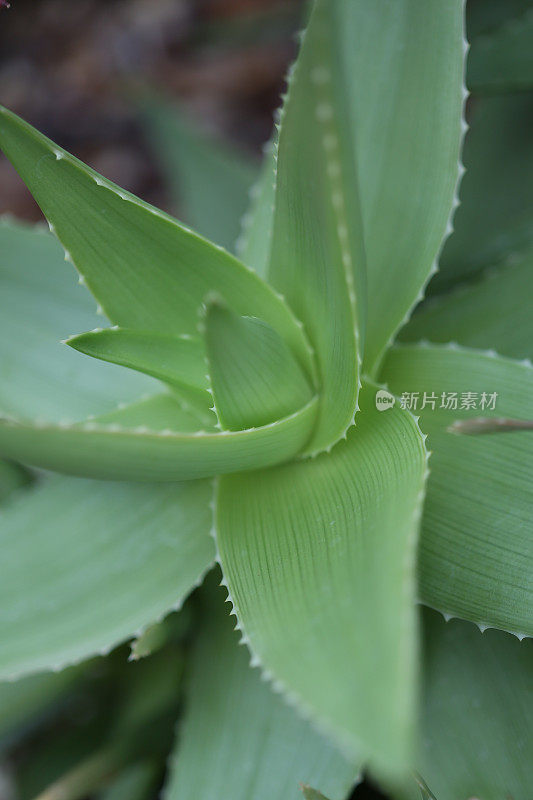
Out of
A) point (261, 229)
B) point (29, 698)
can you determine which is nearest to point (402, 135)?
point (261, 229)

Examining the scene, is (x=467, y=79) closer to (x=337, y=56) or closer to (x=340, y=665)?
(x=337, y=56)

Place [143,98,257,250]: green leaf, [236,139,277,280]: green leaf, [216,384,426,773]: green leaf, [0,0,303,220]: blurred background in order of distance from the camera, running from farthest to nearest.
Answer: [0,0,303,220]: blurred background
[143,98,257,250]: green leaf
[236,139,277,280]: green leaf
[216,384,426,773]: green leaf

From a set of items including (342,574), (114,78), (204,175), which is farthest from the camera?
(114,78)

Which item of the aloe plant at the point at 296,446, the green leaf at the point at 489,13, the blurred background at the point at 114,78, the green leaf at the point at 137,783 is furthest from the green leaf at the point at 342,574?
the blurred background at the point at 114,78

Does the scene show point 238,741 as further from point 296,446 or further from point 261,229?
point 261,229

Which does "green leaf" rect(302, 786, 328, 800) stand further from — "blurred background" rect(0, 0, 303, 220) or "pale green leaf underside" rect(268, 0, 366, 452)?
"blurred background" rect(0, 0, 303, 220)

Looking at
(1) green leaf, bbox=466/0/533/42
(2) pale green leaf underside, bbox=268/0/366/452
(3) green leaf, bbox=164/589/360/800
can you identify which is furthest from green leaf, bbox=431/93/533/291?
(3) green leaf, bbox=164/589/360/800

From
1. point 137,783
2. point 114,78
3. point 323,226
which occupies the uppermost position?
point 114,78
